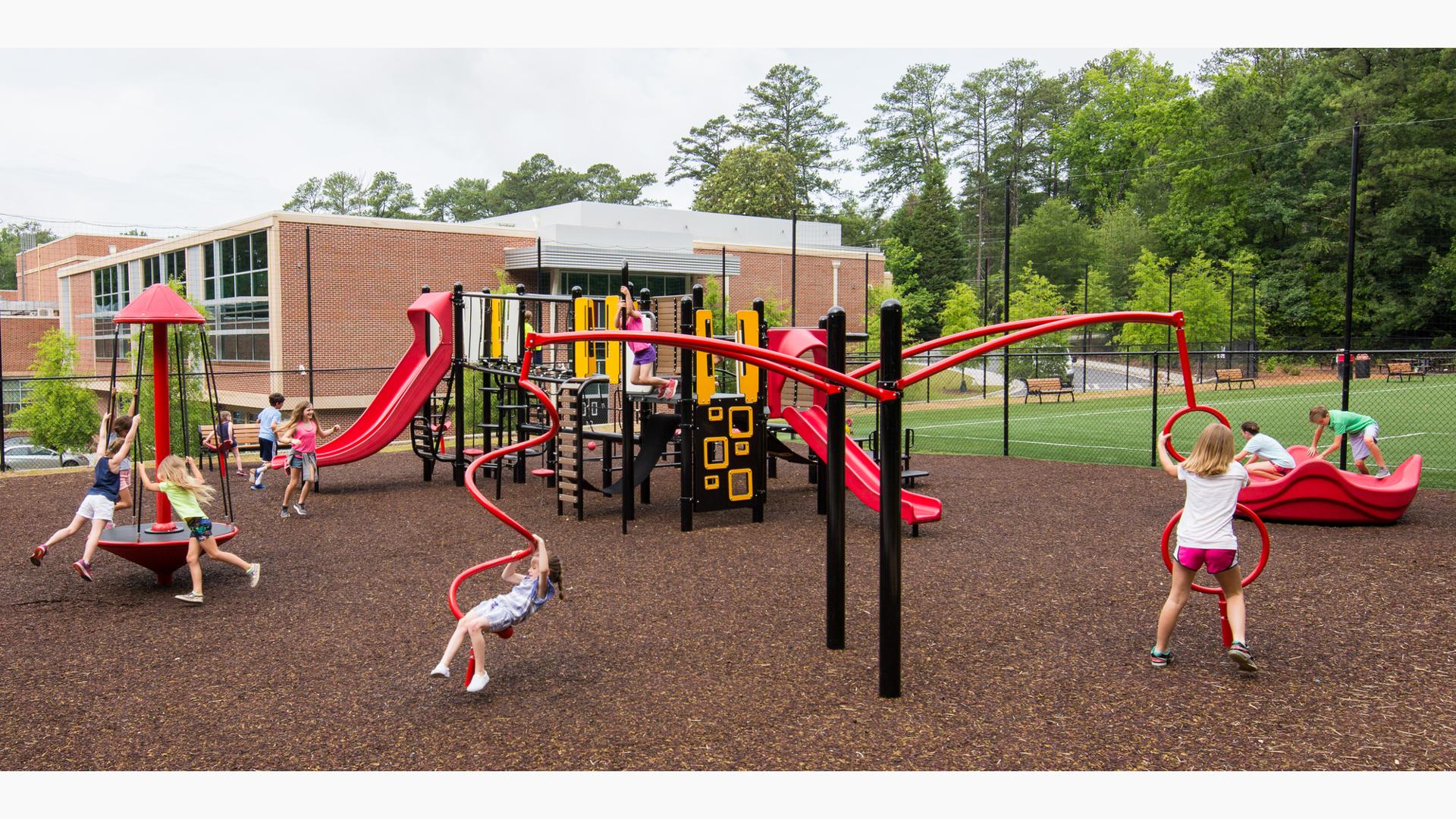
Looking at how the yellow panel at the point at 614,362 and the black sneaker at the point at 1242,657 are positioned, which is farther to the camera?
the yellow panel at the point at 614,362

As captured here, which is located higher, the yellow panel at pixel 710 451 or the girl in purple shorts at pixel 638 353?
the girl in purple shorts at pixel 638 353

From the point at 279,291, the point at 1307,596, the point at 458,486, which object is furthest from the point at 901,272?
the point at 1307,596

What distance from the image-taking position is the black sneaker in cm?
612

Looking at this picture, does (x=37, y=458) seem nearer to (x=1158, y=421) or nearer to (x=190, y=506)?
(x=190, y=506)

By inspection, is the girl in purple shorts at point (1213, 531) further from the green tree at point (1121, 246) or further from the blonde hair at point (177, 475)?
the green tree at point (1121, 246)

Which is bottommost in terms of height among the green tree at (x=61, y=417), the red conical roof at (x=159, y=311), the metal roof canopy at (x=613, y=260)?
the green tree at (x=61, y=417)

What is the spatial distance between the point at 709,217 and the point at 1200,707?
47736 millimetres

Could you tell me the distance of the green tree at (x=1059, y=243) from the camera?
6488 cm

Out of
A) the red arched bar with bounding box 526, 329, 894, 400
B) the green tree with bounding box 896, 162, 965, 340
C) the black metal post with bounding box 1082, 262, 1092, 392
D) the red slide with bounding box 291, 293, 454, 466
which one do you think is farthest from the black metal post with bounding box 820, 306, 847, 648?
the green tree with bounding box 896, 162, 965, 340

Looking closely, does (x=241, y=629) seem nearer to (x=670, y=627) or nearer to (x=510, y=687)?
(x=510, y=687)

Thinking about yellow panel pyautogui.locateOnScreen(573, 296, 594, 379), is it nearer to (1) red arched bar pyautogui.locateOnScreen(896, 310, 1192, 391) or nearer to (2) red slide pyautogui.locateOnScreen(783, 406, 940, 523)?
(2) red slide pyautogui.locateOnScreen(783, 406, 940, 523)

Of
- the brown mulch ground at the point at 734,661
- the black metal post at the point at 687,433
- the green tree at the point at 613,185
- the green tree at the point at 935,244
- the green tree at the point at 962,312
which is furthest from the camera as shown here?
the green tree at the point at 613,185

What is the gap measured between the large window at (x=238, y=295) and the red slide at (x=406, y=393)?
67.0ft

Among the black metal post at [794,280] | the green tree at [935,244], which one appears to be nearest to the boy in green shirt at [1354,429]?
the black metal post at [794,280]
